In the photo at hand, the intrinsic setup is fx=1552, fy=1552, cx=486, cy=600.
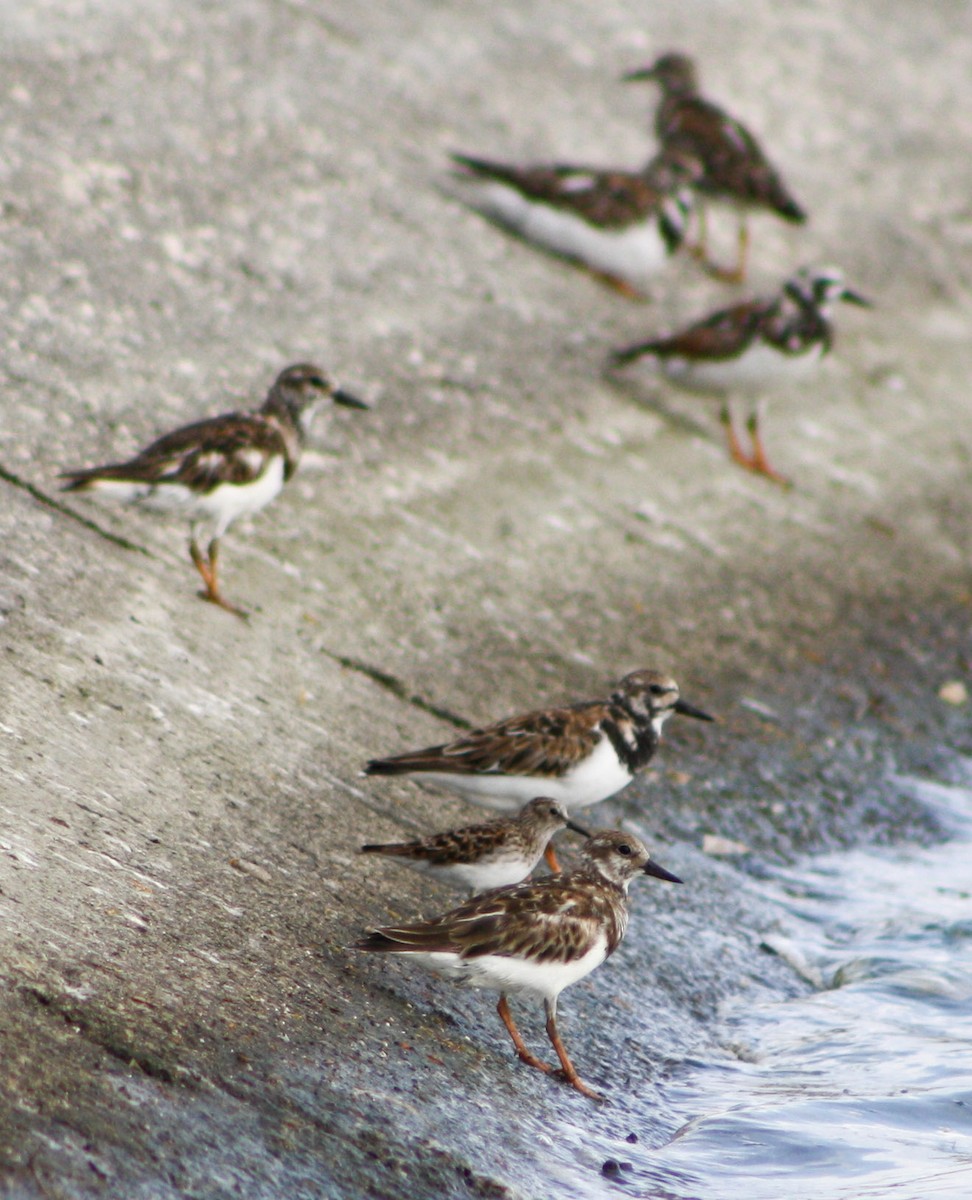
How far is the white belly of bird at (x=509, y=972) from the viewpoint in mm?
3838

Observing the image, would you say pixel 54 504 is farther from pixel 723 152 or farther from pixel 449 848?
pixel 723 152

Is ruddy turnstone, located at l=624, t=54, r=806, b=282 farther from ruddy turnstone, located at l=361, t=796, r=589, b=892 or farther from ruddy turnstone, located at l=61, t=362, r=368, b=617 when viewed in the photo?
ruddy turnstone, located at l=361, t=796, r=589, b=892

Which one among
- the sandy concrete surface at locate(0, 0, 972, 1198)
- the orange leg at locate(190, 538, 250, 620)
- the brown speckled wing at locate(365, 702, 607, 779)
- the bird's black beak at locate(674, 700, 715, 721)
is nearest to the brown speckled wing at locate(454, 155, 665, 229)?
the sandy concrete surface at locate(0, 0, 972, 1198)

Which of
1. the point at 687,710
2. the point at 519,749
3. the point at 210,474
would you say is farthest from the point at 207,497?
the point at 687,710

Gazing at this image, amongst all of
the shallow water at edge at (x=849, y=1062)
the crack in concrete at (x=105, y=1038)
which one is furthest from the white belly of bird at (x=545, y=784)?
the crack in concrete at (x=105, y=1038)

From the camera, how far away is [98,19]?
8414 millimetres

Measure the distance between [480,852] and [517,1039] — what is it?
0.53 meters

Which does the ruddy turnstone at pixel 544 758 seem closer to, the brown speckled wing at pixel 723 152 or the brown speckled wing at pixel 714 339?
the brown speckled wing at pixel 714 339

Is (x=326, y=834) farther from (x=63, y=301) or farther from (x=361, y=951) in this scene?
(x=63, y=301)

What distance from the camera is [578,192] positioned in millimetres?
8867

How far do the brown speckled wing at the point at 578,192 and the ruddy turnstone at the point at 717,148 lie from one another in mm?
600

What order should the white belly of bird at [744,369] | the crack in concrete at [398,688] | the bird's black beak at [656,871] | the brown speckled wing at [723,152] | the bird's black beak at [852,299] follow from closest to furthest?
the bird's black beak at [656,871] < the crack in concrete at [398,688] < the white belly of bird at [744,369] < the bird's black beak at [852,299] < the brown speckled wing at [723,152]

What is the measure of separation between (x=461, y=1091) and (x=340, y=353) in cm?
427

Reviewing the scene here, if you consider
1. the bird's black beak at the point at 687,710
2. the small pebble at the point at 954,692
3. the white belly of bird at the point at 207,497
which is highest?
the small pebble at the point at 954,692
